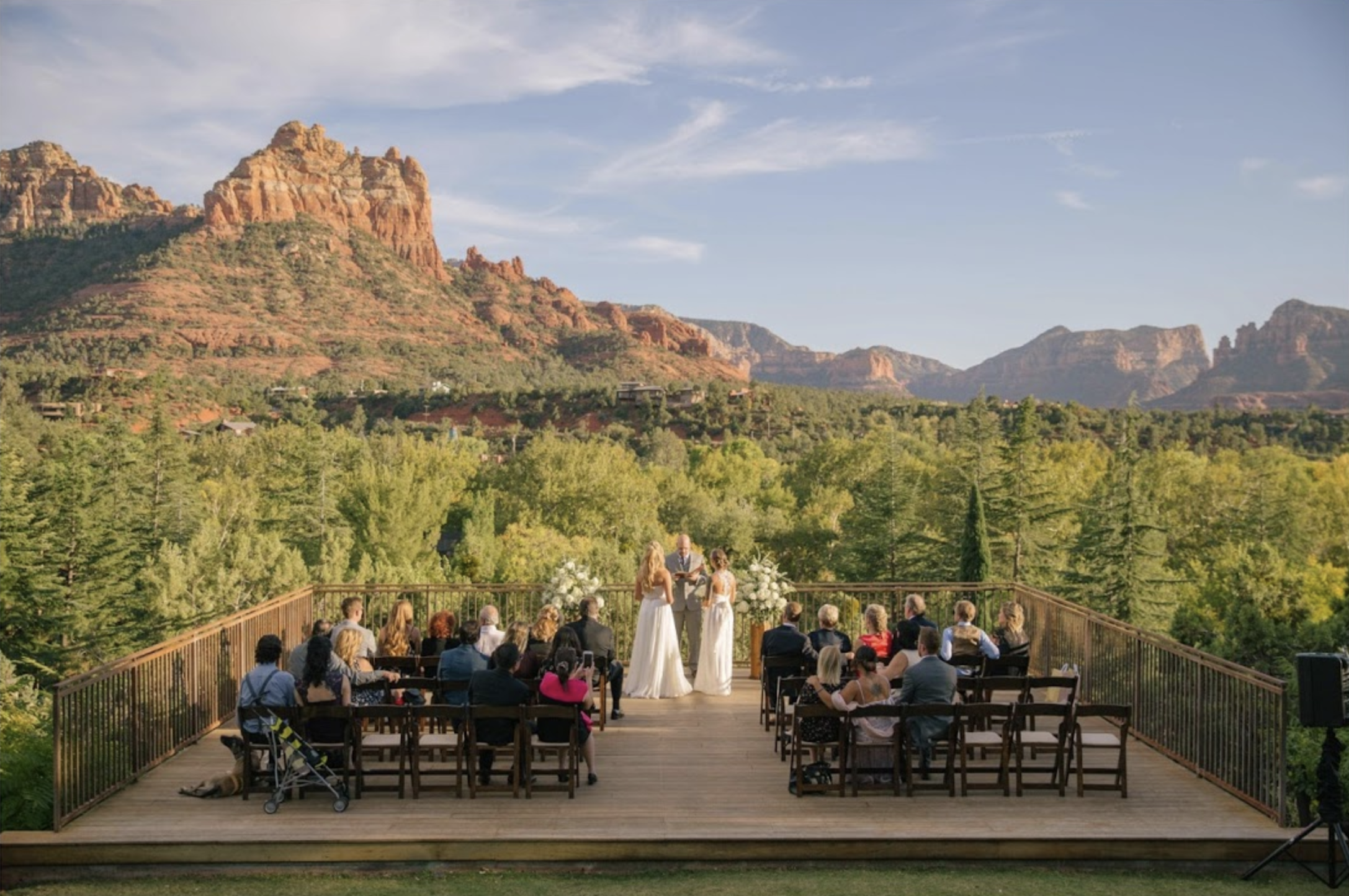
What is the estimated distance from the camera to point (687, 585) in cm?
1297

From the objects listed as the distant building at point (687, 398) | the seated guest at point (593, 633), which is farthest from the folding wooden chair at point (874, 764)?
the distant building at point (687, 398)

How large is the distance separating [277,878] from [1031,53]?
23.1m

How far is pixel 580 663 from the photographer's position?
9219mm

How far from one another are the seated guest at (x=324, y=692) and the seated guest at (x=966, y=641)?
512cm

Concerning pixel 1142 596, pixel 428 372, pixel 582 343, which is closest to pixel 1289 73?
pixel 1142 596

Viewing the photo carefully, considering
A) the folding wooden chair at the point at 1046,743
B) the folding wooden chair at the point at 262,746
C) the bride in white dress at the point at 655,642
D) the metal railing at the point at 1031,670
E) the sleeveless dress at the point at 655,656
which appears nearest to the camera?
the metal railing at the point at 1031,670

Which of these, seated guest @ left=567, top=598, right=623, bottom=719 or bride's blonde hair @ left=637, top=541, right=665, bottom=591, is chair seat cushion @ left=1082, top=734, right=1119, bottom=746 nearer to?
seated guest @ left=567, top=598, right=623, bottom=719

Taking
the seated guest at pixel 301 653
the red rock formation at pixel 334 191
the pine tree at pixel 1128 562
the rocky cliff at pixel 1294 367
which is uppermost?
the red rock formation at pixel 334 191

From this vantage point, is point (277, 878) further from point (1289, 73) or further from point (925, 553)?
point (925, 553)

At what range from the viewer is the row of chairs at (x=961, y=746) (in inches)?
332

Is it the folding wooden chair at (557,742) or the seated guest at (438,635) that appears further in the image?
the seated guest at (438,635)

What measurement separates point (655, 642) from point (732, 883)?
5.43 m

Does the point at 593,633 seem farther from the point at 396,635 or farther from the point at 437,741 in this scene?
the point at 437,741

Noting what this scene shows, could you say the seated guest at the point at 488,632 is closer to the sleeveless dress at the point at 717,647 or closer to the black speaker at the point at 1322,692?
the sleeveless dress at the point at 717,647
